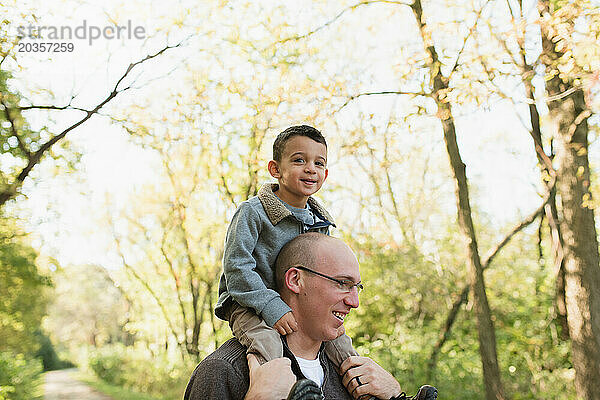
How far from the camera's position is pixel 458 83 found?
19.3ft

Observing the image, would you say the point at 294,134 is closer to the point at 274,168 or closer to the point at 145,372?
the point at 274,168

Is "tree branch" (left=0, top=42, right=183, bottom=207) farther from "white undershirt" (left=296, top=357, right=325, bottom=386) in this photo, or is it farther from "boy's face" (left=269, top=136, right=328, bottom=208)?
"white undershirt" (left=296, top=357, right=325, bottom=386)

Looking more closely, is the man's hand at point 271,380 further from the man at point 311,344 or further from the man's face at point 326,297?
the man's face at point 326,297

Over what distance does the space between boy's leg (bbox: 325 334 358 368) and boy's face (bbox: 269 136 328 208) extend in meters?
0.68

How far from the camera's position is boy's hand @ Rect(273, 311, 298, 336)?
231 cm

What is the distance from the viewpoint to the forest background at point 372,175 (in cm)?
684

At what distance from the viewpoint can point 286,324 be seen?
91.0 inches

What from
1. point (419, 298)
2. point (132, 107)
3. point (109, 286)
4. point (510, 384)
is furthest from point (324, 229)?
point (109, 286)

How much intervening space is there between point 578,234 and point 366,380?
5.39 meters

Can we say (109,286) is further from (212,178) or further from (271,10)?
(271,10)

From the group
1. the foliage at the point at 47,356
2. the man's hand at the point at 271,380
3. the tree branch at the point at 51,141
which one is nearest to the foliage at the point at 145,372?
the tree branch at the point at 51,141

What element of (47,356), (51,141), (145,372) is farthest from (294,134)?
(47,356)

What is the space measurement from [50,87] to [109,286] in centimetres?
3331

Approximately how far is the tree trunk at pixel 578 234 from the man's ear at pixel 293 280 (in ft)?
18.1
